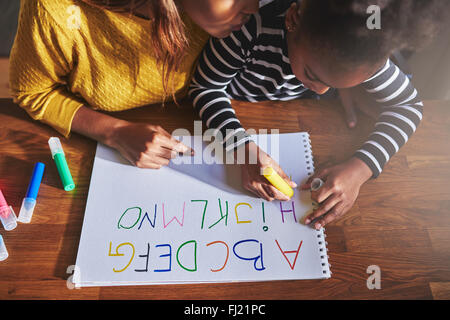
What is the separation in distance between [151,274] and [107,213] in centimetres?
12

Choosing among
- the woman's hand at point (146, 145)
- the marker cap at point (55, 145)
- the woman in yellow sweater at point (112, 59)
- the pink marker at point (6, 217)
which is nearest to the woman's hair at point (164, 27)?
the woman in yellow sweater at point (112, 59)

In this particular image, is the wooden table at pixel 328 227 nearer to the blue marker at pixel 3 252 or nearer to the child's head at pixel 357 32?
the blue marker at pixel 3 252

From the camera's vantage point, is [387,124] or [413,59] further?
[413,59]

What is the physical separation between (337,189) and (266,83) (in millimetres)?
237

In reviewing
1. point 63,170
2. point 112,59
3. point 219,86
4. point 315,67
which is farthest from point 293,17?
point 63,170

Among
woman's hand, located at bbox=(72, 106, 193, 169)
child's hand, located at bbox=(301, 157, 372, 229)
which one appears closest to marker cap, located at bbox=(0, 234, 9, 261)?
woman's hand, located at bbox=(72, 106, 193, 169)

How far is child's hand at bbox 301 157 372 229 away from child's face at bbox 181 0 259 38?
0.28 metres

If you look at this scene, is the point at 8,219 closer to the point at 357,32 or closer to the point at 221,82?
the point at 221,82

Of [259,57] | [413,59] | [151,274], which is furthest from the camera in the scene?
[413,59]

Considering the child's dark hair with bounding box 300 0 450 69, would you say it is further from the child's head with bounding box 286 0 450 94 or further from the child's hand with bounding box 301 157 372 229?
the child's hand with bounding box 301 157 372 229

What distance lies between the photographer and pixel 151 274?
0.54m

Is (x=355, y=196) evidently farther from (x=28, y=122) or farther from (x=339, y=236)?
(x=28, y=122)

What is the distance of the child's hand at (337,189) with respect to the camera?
59 cm

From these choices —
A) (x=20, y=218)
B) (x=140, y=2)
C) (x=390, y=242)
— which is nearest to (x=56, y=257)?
(x=20, y=218)
